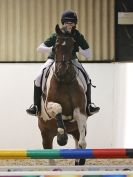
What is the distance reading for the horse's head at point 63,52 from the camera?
3.85 metres

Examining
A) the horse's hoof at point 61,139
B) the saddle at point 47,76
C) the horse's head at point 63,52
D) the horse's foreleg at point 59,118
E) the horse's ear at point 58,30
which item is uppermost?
the horse's ear at point 58,30

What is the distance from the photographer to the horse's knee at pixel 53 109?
3.97 m

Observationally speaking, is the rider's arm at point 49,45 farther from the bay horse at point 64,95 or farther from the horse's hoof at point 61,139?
the horse's hoof at point 61,139

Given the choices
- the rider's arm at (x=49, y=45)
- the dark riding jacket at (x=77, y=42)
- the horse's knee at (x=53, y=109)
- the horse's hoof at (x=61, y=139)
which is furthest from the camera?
the rider's arm at (x=49, y=45)

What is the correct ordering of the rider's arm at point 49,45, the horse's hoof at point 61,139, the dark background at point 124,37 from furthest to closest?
the dark background at point 124,37 < the rider's arm at point 49,45 < the horse's hoof at point 61,139

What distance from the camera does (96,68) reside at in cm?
686

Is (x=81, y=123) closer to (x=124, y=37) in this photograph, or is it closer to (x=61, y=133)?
(x=61, y=133)

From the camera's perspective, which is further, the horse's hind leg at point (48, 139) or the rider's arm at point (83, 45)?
the horse's hind leg at point (48, 139)

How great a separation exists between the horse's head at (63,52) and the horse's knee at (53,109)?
0.80 feet

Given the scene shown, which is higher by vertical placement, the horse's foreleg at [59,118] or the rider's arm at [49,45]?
the rider's arm at [49,45]

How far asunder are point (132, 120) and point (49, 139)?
1.15 meters

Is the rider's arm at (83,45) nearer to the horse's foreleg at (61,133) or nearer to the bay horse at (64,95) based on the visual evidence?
the bay horse at (64,95)

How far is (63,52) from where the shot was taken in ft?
12.6

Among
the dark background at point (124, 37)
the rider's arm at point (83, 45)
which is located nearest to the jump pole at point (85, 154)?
the rider's arm at point (83, 45)
